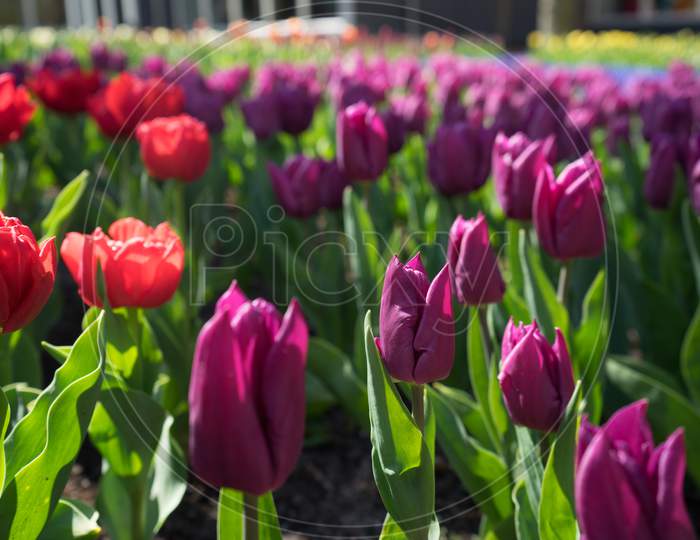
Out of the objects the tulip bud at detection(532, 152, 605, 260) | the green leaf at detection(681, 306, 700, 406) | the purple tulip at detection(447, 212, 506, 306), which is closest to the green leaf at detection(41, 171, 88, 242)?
the purple tulip at detection(447, 212, 506, 306)

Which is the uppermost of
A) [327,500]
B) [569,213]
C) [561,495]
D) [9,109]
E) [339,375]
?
[9,109]

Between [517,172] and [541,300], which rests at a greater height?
[517,172]

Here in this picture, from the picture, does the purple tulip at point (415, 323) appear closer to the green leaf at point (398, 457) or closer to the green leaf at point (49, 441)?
the green leaf at point (398, 457)

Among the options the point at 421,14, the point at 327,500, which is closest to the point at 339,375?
A: the point at 327,500

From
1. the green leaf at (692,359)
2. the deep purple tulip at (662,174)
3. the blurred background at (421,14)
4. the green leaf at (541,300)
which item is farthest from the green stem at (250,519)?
the blurred background at (421,14)

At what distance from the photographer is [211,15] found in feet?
79.8

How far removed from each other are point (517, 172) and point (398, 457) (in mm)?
826

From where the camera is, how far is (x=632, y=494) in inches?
26.8

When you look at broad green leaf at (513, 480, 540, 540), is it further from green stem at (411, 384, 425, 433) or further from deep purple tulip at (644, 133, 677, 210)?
deep purple tulip at (644, 133, 677, 210)

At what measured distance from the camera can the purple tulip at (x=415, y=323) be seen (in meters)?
0.90

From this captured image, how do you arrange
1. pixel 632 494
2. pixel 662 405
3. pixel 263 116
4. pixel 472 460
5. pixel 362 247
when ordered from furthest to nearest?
pixel 263 116 < pixel 362 247 < pixel 662 405 < pixel 472 460 < pixel 632 494

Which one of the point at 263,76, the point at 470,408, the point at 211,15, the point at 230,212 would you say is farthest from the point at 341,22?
the point at 470,408

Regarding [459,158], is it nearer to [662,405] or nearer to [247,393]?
[662,405]

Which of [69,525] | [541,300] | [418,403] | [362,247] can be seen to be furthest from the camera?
[362,247]
